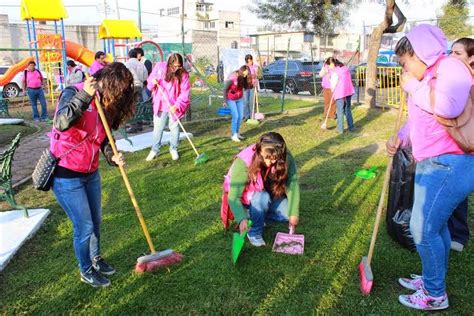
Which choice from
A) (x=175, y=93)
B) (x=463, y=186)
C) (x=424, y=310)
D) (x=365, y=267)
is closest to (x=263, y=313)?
(x=365, y=267)

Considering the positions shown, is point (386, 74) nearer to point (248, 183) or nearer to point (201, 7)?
point (248, 183)

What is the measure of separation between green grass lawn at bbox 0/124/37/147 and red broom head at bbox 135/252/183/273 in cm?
645

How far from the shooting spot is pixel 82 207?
9.13 ft

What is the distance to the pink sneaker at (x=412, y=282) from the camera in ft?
9.68

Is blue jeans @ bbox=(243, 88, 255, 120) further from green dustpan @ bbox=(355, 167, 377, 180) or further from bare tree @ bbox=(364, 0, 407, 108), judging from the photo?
green dustpan @ bbox=(355, 167, 377, 180)

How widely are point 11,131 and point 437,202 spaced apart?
9687mm

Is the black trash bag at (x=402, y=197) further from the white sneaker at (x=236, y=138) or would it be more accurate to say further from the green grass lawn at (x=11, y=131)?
the green grass lawn at (x=11, y=131)

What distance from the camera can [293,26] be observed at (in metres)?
18.5

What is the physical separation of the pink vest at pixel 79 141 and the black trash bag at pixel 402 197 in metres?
2.44

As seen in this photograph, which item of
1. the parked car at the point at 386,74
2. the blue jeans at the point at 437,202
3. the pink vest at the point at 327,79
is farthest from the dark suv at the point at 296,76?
the blue jeans at the point at 437,202

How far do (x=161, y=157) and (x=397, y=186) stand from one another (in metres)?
4.09

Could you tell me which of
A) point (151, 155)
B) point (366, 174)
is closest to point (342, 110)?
point (366, 174)

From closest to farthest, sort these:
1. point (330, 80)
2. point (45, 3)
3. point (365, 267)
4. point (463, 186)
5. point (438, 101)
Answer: point (438, 101)
point (463, 186)
point (365, 267)
point (330, 80)
point (45, 3)

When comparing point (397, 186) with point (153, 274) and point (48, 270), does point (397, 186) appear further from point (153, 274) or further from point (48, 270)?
point (48, 270)
